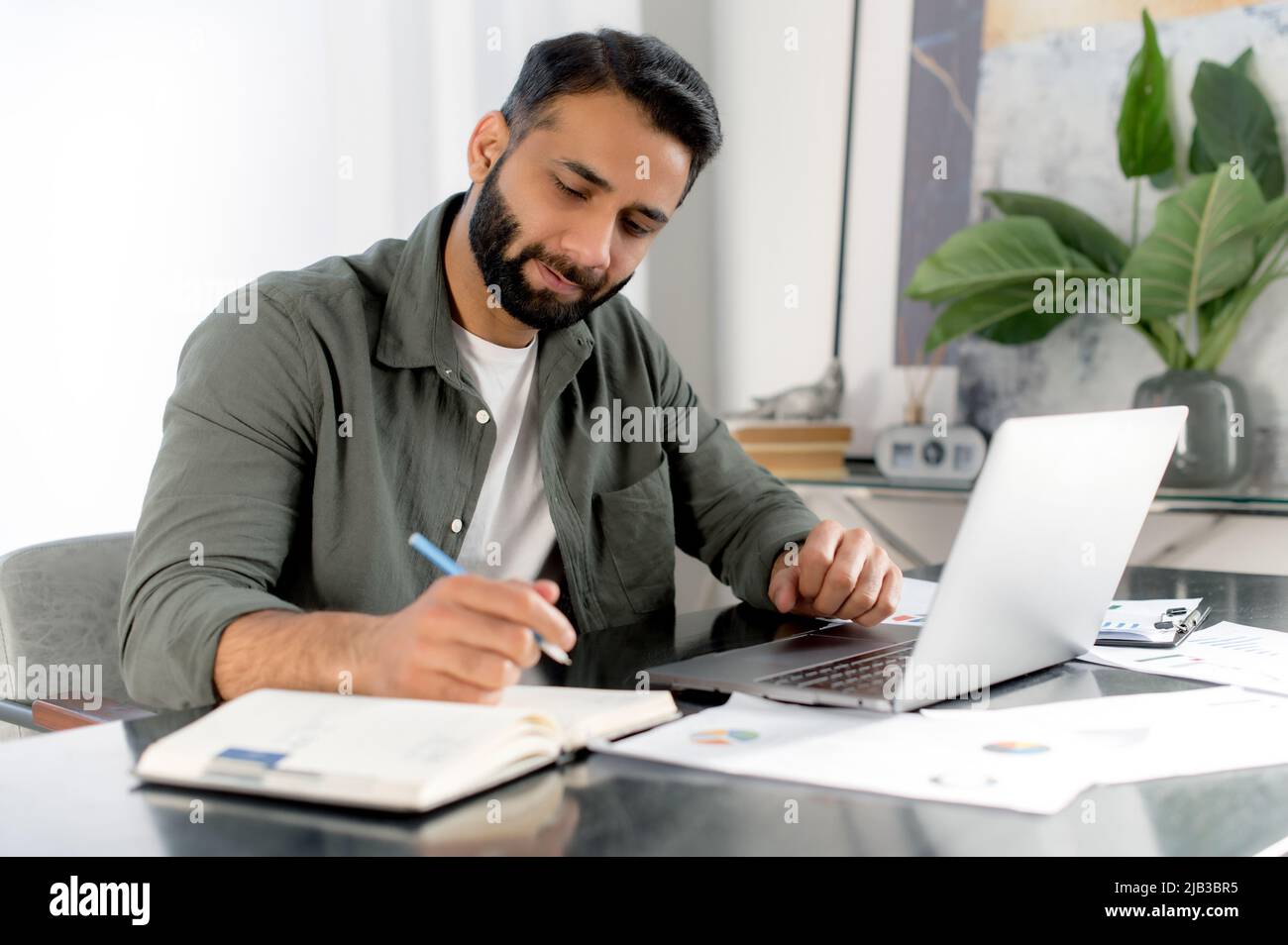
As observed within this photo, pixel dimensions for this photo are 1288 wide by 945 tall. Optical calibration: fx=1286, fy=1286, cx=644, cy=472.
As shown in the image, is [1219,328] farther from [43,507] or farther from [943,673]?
[43,507]

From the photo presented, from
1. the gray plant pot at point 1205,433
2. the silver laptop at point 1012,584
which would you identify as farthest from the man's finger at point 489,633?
the gray plant pot at point 1205,433

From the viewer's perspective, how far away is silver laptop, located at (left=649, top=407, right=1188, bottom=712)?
95cm

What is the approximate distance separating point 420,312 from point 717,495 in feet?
1.69

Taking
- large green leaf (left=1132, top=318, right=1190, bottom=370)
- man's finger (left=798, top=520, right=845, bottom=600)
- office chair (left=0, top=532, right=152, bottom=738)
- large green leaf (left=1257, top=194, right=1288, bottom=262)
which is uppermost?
large green leaf (left=1257, top=194, right=1288, bottom=262)

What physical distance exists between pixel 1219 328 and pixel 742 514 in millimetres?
1448

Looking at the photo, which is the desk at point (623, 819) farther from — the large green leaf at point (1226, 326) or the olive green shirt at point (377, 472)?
the large green leaf at point (1226, 326)

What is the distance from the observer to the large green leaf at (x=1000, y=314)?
2.87 metres

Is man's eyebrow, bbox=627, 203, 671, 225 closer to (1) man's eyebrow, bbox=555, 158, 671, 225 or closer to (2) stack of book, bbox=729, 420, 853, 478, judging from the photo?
(1) man's eyebrow, bbox=555, 158, 671, 225

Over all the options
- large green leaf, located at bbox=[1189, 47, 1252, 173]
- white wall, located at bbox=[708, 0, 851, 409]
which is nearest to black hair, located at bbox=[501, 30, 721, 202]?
large green leaf, located at bbox=[1189, 47, 1252, 173]

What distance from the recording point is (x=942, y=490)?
280 cm

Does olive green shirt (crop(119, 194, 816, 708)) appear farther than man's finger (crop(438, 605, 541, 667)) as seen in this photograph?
Yes

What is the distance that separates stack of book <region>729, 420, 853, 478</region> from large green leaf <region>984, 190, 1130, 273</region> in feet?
2.18

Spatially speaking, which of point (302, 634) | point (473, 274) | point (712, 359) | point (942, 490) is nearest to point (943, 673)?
point (302, 634)

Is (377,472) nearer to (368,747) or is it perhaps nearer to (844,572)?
(844,572)
